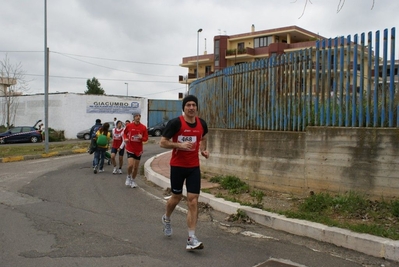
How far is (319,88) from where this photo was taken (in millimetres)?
7227

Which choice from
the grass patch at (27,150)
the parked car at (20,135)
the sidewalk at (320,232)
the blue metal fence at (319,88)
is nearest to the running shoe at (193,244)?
the sidewalk at (320,232)

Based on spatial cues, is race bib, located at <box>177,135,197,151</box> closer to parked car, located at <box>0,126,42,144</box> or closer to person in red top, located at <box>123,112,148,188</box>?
person in red top, located at <box>123,112,148,188</box>

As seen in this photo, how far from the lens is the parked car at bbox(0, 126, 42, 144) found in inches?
1139

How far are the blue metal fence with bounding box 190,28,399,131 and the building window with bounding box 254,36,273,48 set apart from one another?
42786 millimetres

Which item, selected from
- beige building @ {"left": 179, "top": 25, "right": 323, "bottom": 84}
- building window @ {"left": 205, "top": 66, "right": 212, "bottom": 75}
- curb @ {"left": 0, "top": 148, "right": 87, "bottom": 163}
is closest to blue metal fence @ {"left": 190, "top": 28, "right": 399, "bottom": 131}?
curb @ {"left": 0, "top": 148, "right": 87, "bottom": 163}

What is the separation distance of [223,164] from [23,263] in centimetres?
577

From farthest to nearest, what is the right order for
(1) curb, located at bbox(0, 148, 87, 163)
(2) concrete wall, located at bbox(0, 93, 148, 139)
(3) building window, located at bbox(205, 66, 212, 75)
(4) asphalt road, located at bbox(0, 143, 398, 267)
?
1. (3) building window, located at bbox(205, 66, 212, 75)
2. (2) concrete wall, located at bbox(0, 93, 148, 139)
3. (1) curb, located at bbox(0, 148, 87, 163)
4. (4) asphalt road, located at bbox(0, 143, 398, 267)

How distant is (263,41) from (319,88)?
46.1 metres

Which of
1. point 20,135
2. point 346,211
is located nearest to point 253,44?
point 20,135

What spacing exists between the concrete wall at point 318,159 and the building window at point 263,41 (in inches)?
1729

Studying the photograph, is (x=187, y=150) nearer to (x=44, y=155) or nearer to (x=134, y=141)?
(x=134, y=141)

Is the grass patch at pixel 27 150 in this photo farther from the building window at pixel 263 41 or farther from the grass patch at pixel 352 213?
the building window at pixel 263 41

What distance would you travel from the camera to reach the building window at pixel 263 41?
5055 cm

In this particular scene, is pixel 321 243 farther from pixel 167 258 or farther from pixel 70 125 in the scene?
pixel 70 125
